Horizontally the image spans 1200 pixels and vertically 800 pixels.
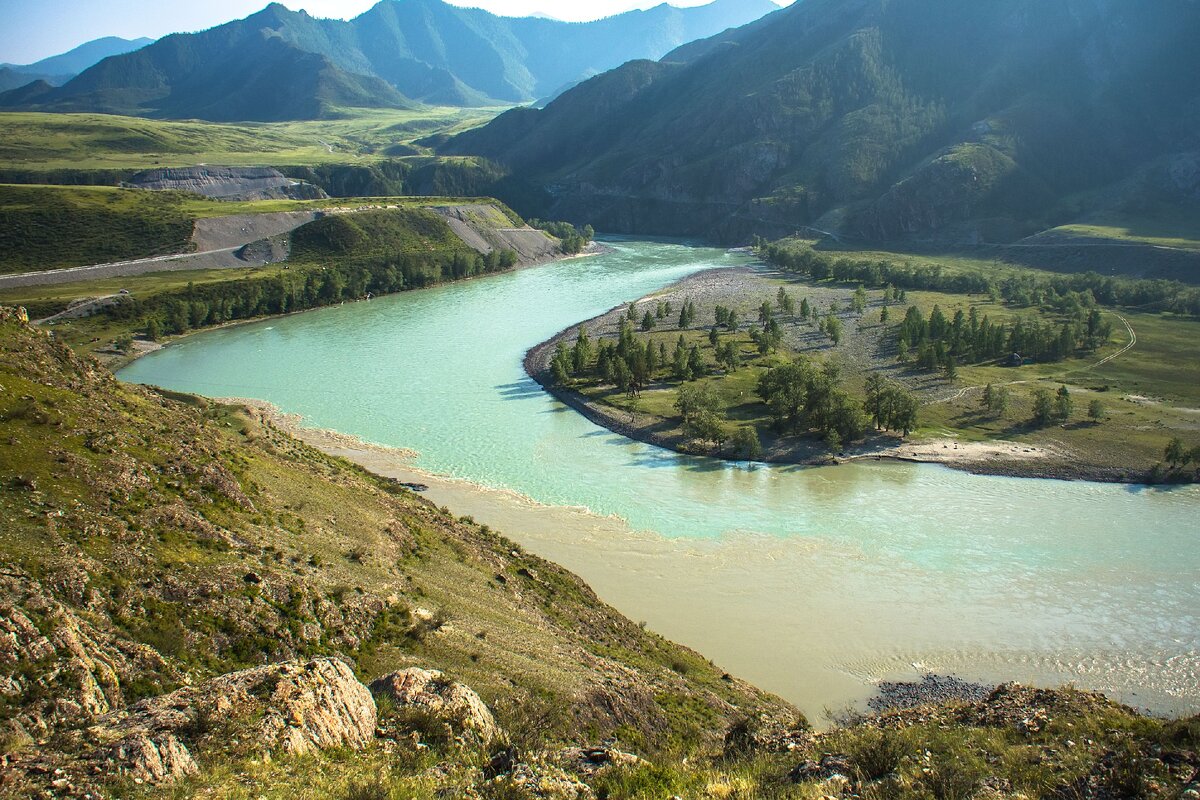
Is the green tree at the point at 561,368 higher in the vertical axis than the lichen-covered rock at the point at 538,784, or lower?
higher

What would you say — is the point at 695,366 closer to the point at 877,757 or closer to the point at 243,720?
the point at 877,757

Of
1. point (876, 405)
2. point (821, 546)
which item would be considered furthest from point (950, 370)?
point (821, 546)

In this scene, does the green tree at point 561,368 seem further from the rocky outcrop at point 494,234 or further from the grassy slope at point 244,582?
the rocky outcrop at point 494,234

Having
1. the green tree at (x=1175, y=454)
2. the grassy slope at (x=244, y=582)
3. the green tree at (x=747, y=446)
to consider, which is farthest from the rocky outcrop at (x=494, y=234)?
the grassy slope at (x=244, y=582)

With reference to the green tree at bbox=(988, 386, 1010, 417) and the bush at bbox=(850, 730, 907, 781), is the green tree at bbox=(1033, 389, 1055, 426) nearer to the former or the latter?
the green tree at bbox=(988, 386, 1010, 417)

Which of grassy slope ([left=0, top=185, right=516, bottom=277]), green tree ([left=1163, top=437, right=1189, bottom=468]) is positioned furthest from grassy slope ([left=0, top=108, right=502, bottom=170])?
green tree ([left=1163, top=437, right=1189, bottom=468])

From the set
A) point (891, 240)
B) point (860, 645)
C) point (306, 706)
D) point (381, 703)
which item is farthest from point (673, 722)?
point (891, 240)

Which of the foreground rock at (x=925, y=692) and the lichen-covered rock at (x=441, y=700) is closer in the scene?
the lichen-covered rock at (x=441, y=700)
